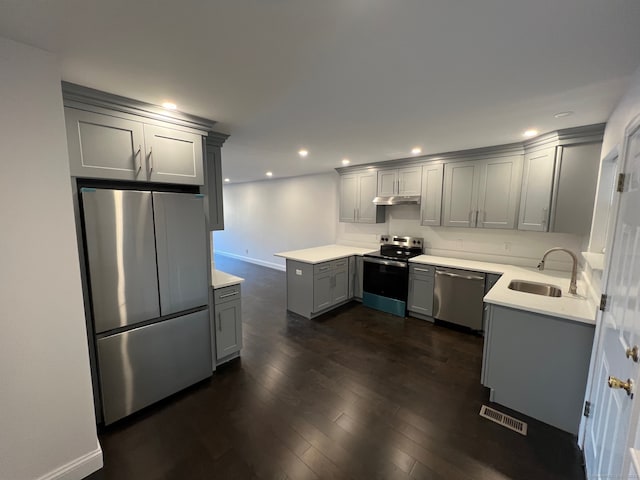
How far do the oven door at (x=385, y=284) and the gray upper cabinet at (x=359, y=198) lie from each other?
2.76ft

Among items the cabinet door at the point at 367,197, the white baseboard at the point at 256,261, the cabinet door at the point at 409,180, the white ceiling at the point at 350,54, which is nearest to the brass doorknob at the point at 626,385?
the white ceiling at the point at 350,54

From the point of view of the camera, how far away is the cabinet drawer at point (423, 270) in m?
3.66

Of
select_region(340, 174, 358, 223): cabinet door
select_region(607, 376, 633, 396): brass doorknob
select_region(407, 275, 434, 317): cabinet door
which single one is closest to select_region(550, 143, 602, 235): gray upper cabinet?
select_region(407, 275, 434, 317): cabinet door

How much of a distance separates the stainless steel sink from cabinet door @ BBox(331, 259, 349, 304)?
2240 mm

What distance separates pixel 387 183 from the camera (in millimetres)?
4395

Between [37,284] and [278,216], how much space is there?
553cm

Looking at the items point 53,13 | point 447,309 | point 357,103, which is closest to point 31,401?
point 53,13

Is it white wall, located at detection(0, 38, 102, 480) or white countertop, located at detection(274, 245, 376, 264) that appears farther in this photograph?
white countertop, located at detection(274, 245, 376, 264)

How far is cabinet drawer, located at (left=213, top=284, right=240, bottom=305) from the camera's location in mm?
2574

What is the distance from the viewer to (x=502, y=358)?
84.4 inches

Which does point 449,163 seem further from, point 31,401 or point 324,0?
point 31,401

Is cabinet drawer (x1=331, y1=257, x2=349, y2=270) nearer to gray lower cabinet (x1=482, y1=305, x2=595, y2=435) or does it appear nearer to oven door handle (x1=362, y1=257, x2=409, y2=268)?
oven door handle (x1=362, y1=257, x2=409, y2=268)

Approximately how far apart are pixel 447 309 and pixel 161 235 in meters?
3.50

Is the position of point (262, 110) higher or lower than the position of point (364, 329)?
higher
